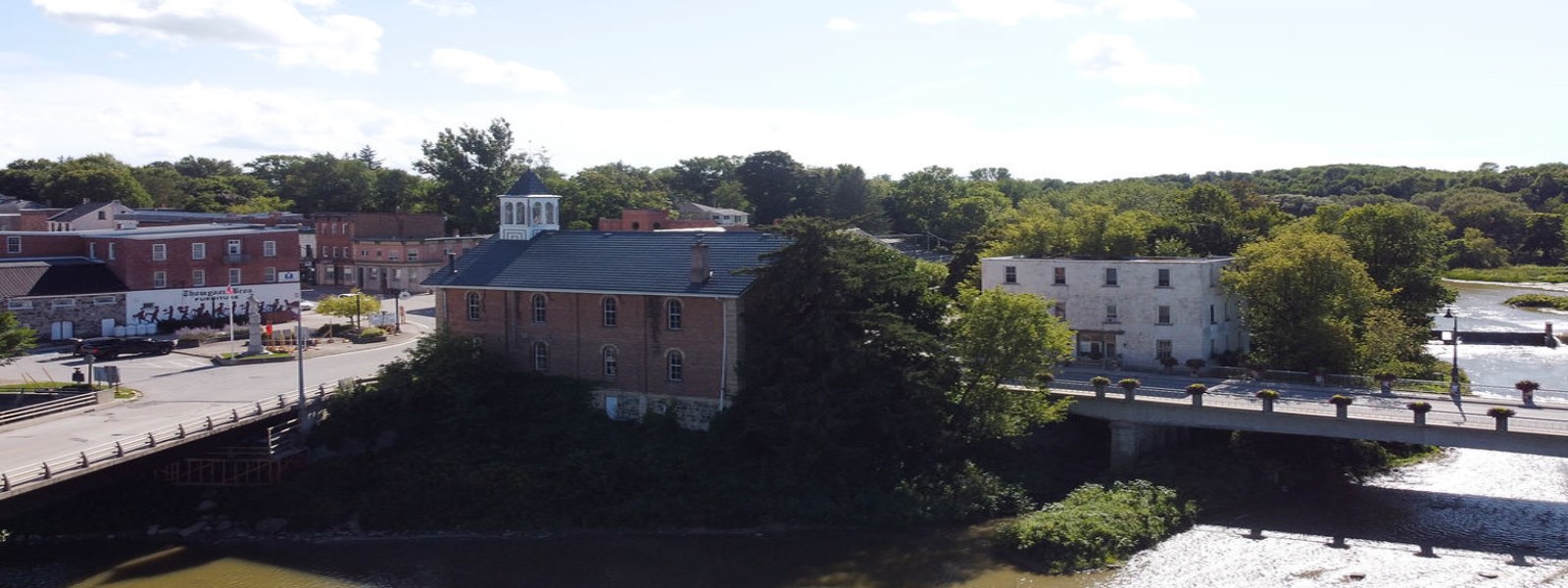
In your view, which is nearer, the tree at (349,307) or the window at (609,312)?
the window at (609,312)

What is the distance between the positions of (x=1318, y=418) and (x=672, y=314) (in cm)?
2173

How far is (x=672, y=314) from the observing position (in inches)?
1635

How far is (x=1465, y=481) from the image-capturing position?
38438 millimetres

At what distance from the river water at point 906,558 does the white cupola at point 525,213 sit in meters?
17.3

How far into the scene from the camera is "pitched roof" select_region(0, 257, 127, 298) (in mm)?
56431

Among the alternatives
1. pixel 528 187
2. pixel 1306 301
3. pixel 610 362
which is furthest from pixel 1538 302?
pixel 528 187

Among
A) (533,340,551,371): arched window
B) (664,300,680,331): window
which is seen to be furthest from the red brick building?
(664,300,680,331): window

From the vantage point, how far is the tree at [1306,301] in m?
44.0

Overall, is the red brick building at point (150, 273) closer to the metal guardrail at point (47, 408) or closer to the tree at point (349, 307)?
the tree at point (349, 307)

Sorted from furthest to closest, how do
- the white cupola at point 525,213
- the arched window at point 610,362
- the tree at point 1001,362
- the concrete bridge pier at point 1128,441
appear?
1. the white cupola at point 525,213
2. the arched window at point 610,362
3. the concrete bridge pier at point 1128,441
4. the tree at point 1001,362

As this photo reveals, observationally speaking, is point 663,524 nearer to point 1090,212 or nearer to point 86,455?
point 86,455

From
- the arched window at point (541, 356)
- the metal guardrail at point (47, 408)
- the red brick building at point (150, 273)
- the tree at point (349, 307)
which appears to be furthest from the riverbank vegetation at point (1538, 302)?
the metal guardrail at point (47, 408)

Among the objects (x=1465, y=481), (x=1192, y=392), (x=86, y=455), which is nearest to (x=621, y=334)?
(x=86, y=455)

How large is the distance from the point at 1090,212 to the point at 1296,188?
140 meters
